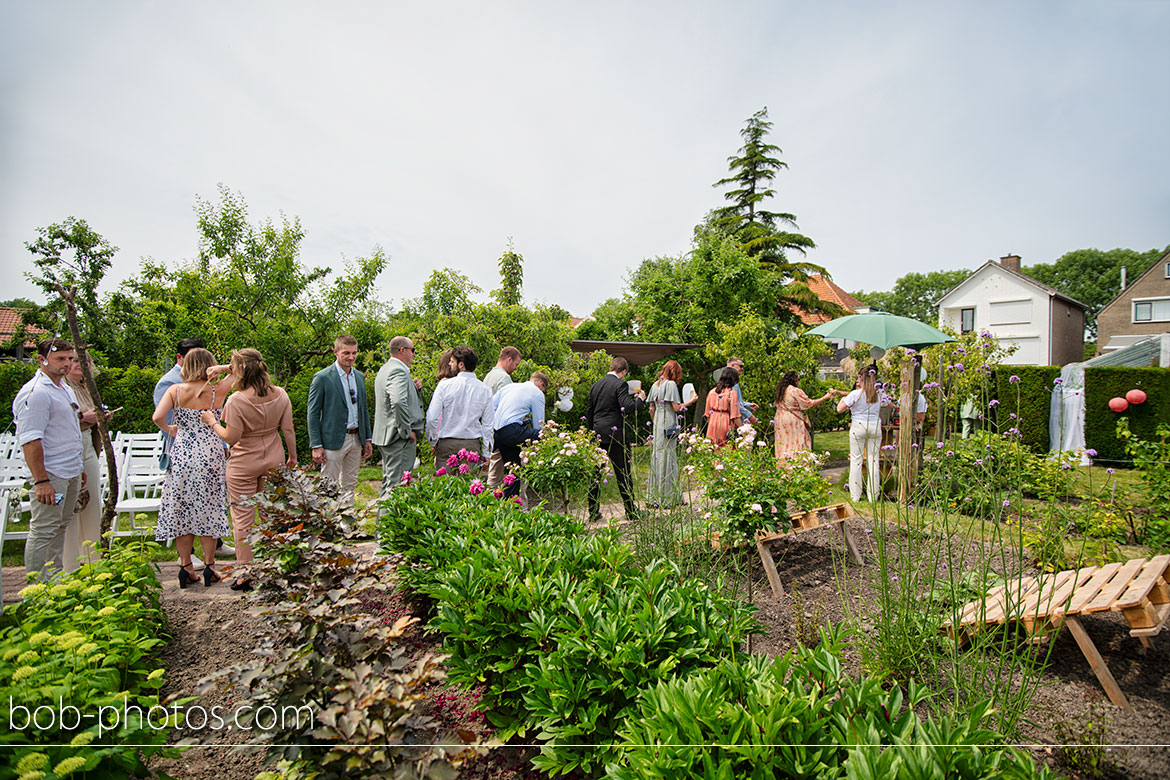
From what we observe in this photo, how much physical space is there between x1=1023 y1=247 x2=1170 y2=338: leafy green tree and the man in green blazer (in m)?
Result: 82.9

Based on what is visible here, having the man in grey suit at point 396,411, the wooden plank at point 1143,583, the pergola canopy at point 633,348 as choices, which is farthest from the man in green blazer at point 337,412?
the pergola canopy at point 633,348

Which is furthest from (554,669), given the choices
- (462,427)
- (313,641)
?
(462,427)

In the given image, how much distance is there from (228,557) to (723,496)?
4427 millimetres

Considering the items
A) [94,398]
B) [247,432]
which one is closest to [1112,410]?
[247,432]

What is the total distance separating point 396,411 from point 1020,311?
40.8m

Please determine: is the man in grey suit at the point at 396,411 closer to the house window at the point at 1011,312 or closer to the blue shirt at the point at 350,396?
the blue shirt at the point at 350,396

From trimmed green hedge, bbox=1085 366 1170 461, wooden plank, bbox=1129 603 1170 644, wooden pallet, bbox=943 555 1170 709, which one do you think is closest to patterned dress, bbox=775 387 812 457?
wooden pallet, bbox=943 555 1170 709

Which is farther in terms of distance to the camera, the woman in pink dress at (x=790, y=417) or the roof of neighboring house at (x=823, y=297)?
the roof of neighboring house at (x=823, y=297)

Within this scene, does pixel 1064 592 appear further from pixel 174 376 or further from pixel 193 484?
pixel 174 376

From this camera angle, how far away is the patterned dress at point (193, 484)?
4.00 metres

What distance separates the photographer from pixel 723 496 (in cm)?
397

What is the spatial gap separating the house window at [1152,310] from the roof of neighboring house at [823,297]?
53.6 feet

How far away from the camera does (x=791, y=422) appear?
7027 millimetres

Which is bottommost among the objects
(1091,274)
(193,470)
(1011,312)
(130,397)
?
(193,470)
